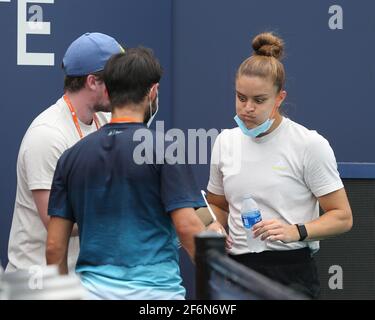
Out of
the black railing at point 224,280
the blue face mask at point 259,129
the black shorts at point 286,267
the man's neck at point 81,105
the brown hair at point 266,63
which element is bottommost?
the black shorts at point 286,267

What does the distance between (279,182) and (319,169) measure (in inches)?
6.3

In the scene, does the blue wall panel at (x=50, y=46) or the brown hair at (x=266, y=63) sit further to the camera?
the blue wall panel at (x=50, y=46)

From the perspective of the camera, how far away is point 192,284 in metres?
4.79

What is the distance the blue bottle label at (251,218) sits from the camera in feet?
11.4

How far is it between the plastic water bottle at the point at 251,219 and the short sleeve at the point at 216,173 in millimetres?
221

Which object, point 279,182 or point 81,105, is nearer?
point 279,182

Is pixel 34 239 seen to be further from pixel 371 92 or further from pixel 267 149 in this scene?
pixel 371 92

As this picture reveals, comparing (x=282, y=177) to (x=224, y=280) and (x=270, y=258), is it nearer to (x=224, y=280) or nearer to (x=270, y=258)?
(x=270, y=258)

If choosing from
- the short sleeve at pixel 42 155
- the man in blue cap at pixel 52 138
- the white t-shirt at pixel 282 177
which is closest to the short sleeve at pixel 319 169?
the white t-shirt at pixel 282 177

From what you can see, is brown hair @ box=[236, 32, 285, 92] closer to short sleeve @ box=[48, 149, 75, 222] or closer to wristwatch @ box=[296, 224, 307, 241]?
wristwatch @ box=[296, 224, 307, 241]

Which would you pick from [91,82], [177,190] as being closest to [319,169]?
[177,190]

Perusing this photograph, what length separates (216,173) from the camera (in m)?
3.77

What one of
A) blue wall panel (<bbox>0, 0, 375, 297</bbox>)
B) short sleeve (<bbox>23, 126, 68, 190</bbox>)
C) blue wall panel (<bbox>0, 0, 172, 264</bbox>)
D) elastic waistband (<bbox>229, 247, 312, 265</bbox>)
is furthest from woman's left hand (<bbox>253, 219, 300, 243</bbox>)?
blue wall panel (<bbox>0, 0, 172, 264</bbox>)

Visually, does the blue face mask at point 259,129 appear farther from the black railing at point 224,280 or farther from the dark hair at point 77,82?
the black railing at point 224,280
